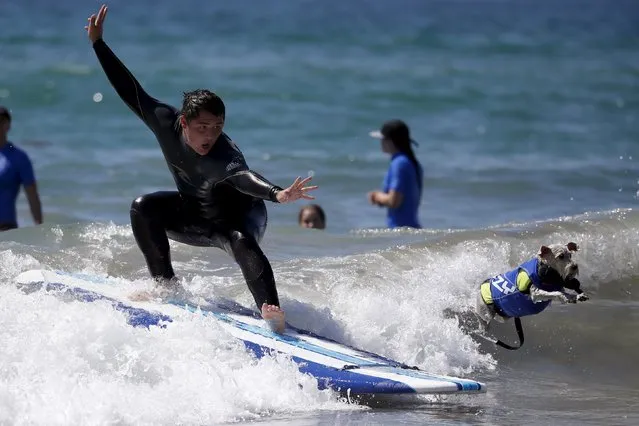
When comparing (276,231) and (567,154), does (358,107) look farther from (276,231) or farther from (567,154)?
(276,231)

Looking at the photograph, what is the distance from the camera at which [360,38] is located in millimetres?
37938

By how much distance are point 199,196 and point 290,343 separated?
3.35 feet

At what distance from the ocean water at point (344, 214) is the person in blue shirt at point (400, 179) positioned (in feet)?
0.90

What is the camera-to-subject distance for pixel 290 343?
657 centimetres

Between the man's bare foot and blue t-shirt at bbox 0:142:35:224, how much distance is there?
476cm

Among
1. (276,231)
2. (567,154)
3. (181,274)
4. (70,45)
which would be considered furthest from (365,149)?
(70,45)

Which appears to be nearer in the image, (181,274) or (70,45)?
(181,274)

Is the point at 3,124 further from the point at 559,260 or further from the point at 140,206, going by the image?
the point at 559,260

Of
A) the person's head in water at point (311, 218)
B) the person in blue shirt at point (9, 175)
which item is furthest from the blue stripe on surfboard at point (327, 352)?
the person's head in water at point (311, 218)

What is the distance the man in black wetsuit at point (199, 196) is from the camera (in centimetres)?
661

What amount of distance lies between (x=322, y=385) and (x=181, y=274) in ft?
9.53

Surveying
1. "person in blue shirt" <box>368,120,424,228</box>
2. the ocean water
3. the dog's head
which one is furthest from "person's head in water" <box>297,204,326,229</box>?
the dog's head

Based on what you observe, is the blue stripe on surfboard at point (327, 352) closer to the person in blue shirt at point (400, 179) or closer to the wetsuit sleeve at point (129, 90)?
the wetsuit sleeve at point (129, 90)

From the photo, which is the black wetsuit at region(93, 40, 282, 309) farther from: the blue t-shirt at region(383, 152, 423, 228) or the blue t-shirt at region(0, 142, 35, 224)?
the blue t-shirt at region(383, 152, 423, 228)
